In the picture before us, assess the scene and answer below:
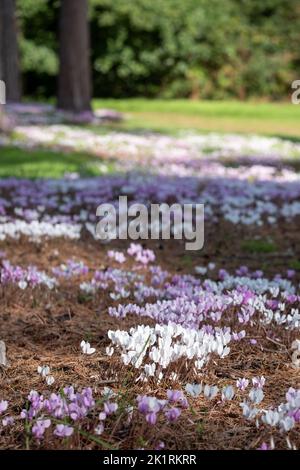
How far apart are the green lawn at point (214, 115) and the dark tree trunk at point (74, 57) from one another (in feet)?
7.54

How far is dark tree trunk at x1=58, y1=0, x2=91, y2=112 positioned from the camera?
2717 cm

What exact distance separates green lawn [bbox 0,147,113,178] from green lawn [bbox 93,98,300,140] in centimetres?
1314

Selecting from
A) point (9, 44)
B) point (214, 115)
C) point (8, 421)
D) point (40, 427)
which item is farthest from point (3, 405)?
point (9, 44)

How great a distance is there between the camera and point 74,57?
27672 millimetres

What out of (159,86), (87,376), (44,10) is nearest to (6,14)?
(44,10)

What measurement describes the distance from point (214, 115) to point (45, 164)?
2196 centimetres

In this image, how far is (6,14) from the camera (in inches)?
1277

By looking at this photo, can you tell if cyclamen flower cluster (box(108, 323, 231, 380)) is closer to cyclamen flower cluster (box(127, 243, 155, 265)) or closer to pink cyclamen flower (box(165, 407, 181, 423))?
pink cyclamen flower (box(165, 407, 181, 423))

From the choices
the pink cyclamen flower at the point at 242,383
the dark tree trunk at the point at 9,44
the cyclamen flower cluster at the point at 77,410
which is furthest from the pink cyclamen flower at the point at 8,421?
the dark tree trunk at the point at 9,44

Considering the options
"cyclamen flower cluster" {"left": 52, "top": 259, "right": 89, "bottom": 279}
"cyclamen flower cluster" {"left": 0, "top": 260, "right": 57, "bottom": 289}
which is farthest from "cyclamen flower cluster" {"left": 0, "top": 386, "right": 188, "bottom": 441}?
"cyclamen flower cluster" {"left": 52, "top": 259, "right": 89, "bottom": 279}

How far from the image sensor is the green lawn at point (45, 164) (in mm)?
12305

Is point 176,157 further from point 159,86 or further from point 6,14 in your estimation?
point 159,86

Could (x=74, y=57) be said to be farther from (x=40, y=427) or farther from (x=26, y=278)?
(x=40, y=427)

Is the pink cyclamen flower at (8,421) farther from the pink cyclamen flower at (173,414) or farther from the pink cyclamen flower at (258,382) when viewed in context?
the pink cyclamen flower at (258,382)
